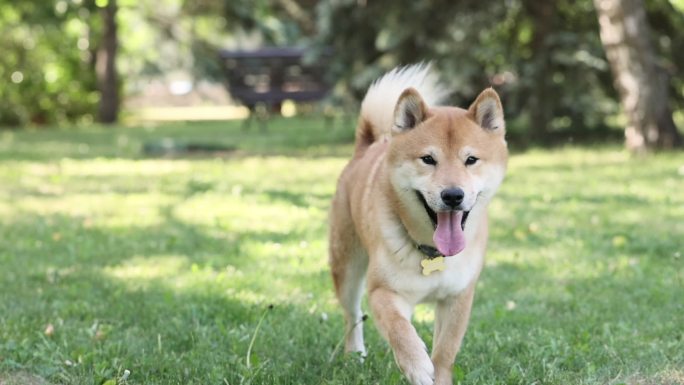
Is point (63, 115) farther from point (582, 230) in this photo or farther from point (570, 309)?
point (570, 309)

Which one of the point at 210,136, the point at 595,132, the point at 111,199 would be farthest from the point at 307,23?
the point at 111,199

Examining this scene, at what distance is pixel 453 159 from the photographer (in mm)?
3328

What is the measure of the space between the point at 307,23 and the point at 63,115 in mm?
9096

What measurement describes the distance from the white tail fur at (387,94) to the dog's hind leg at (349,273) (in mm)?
514

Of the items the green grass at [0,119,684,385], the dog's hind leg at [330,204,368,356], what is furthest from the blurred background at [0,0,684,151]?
the dog's hind leg at [330,204,368,356]

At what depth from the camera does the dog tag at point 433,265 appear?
3.37m

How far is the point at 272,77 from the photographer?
1764 centimetres

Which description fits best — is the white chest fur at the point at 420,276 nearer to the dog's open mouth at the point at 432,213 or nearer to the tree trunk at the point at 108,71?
the dog's open mouth at the point at 432,213

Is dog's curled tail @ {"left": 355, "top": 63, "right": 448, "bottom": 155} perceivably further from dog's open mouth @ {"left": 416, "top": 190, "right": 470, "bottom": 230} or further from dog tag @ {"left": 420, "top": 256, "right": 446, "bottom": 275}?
dog tag @ {"left": 420, "top": 256, "right": 446, "bottom": 275}

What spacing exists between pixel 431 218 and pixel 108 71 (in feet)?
64.4

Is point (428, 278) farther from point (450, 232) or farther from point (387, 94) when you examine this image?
point (387, 94)

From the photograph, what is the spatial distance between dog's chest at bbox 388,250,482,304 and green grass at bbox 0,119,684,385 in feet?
1.12

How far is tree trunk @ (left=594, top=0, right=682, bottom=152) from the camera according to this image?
1086 centimetres

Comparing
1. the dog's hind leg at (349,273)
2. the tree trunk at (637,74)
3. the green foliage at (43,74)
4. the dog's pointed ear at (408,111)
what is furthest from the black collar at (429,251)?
the green foliage at (43,74)
